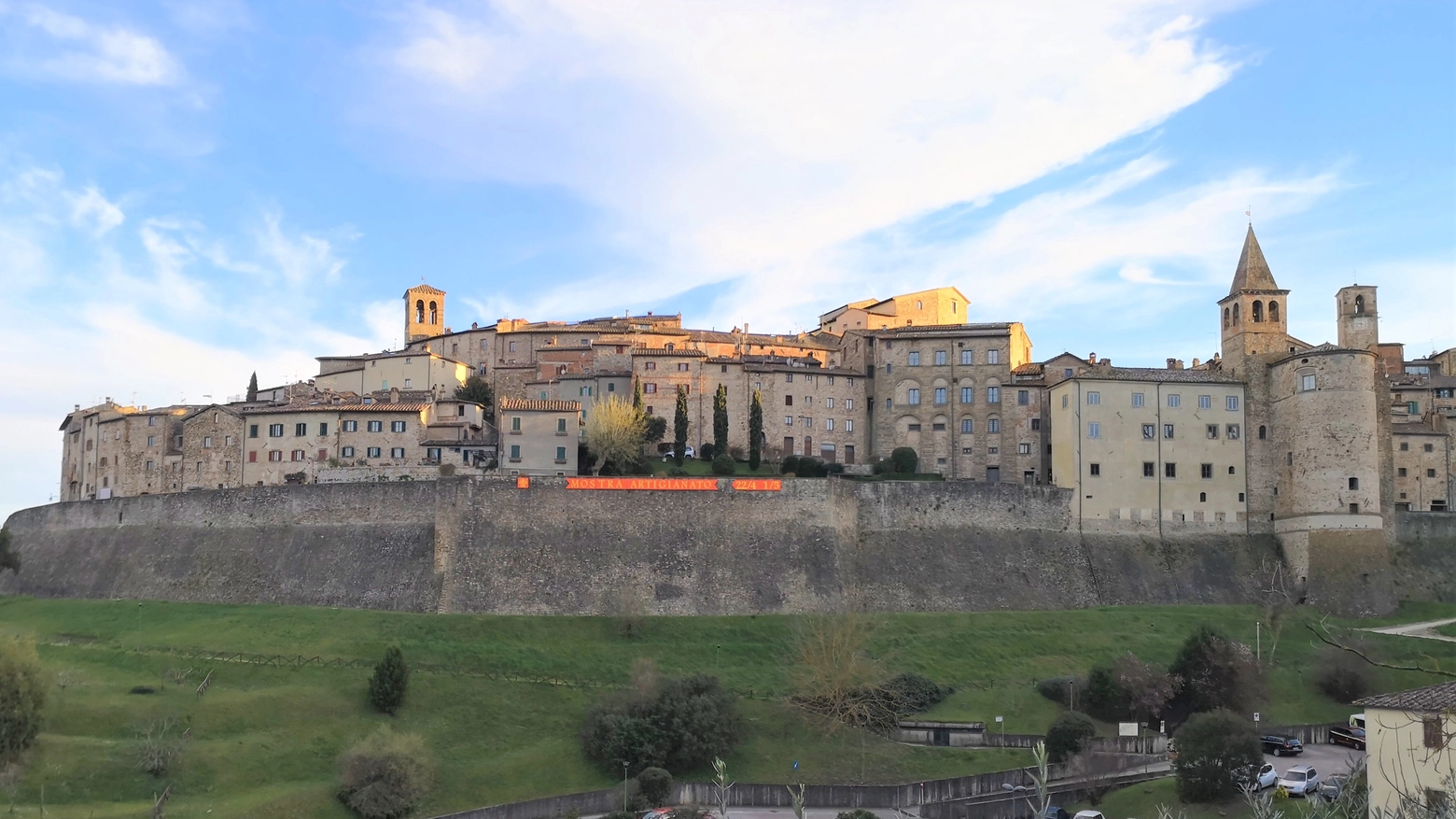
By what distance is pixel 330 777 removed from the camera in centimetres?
4762

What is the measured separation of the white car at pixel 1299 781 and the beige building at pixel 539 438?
44.5 meters

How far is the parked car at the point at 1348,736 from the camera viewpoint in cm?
5197

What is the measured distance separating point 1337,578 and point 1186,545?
26.1ft

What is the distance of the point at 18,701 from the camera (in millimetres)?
46406

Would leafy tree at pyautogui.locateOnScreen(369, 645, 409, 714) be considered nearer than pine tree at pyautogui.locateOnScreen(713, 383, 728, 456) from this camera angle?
Yes

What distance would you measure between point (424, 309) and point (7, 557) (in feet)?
137

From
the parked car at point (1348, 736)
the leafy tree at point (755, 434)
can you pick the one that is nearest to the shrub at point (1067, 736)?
the parked car at point (1348, 736)

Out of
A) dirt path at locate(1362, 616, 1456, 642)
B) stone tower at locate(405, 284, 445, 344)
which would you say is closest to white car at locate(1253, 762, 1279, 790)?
dirt path at locate(1362, 616, 1456, 642)

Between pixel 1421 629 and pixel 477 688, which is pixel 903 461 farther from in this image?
pixel 477 688

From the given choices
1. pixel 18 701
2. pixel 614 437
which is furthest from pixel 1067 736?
pixel 18 701

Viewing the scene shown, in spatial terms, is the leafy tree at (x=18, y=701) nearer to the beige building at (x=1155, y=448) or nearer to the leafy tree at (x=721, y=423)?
the leafy tree at (x=721, y=423)

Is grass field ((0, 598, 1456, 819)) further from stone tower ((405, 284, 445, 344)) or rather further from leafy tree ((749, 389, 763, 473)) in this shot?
stone tower ((405, 284, 445, 344))

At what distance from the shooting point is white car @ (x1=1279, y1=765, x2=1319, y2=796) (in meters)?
41.5

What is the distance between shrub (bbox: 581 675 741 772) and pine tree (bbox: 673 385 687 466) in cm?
3029
